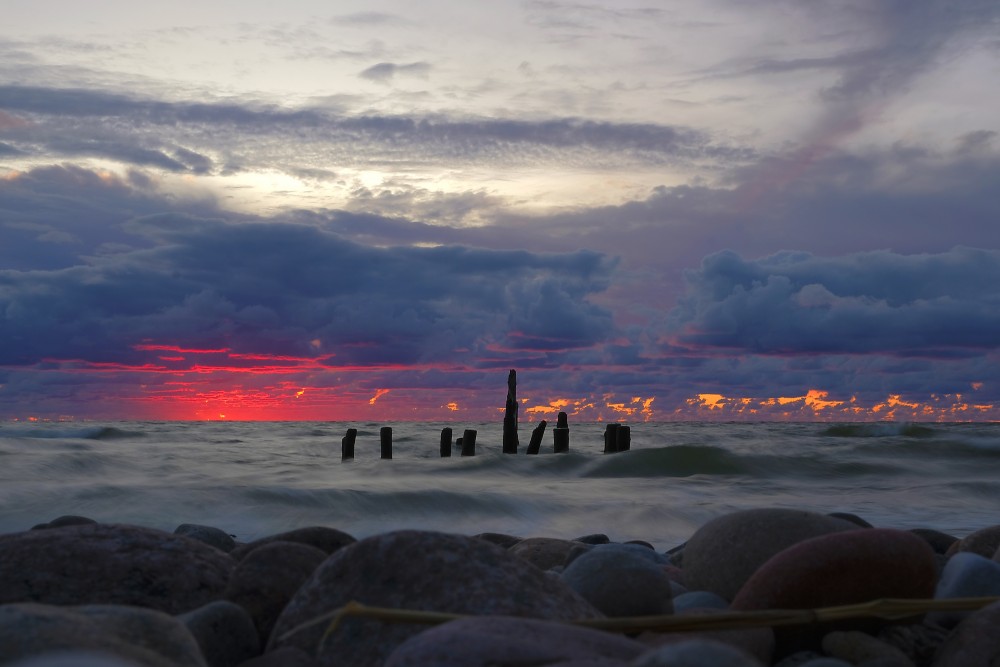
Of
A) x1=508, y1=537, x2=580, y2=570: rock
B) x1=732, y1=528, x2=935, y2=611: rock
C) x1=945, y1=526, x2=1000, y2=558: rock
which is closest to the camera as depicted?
x1=732, y1=528, x2=935, y2=611: rock

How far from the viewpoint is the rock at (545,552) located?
19.9 feet

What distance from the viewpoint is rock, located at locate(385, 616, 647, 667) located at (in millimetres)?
1958

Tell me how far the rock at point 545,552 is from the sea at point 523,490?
4672mm

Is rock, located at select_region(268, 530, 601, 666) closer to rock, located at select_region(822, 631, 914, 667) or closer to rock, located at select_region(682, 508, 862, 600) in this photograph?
rock, located at select_region(822, 631, 914, 667)

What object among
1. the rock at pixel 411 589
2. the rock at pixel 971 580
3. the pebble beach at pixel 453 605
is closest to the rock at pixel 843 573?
the pebble beach at pixel 453 605

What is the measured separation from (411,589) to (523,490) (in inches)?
572

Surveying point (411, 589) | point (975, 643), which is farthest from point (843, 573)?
point (411, 589)

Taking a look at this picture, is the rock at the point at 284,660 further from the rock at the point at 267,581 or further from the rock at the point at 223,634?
the rock at the point at 267,581

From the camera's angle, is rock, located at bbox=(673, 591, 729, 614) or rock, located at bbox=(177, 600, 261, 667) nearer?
Answer: rock, located at bbox=(177, 600, 261, 667)

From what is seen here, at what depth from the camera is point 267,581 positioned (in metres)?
3.65

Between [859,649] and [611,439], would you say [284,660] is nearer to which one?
[859,649]

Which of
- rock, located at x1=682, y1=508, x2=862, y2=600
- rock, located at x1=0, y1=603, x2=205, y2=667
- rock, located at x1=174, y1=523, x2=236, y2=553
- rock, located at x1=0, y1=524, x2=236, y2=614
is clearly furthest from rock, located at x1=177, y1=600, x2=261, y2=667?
rock, located at x1=174, y1=523, x2=236, y2=553

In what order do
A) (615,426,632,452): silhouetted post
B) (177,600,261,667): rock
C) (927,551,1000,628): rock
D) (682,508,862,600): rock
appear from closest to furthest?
(177,600,261,667): rock, (927,551,1000,628): rock, (682,508,862,600): rock, (615,426,632,452): silhouetted post

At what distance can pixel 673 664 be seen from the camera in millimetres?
1655
